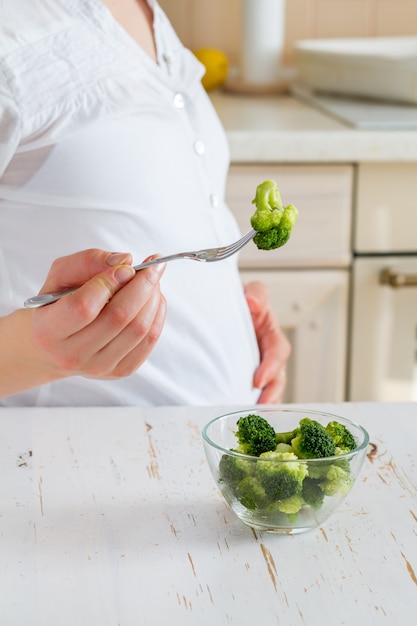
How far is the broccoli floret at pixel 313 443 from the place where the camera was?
575 mm

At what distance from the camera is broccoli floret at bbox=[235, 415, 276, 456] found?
0.59 m

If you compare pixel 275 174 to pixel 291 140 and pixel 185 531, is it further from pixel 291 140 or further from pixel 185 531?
pixel 185 531

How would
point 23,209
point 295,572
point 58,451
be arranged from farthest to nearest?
1. point 23,209
2. point 58,451
3. point 295,572

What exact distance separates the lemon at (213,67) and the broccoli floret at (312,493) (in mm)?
1375

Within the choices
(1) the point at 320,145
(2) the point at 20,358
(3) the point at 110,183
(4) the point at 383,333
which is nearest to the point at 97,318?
(2) the point at 20,358

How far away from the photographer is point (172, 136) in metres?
0.92

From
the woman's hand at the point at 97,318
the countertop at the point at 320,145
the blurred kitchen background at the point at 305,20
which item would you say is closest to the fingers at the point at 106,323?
the woman's hand at the point at 97,318

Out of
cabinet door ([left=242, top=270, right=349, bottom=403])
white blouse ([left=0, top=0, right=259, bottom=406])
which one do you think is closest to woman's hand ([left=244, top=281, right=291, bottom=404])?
white blouse ([left=0, top=0, right=259, bottom=406])

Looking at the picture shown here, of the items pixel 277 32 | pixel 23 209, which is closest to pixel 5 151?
pixel 23 209

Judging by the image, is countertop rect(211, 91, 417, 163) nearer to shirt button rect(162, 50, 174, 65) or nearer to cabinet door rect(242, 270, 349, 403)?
cabinet door rect(242, 270, 349, 403)

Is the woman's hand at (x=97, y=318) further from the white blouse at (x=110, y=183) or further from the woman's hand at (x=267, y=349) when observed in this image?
the woman's hand at (x=267, y=349)

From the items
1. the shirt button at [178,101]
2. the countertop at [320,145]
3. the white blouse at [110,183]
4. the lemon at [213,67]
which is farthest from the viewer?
the lemon at [213,67]

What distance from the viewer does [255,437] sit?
1.94 feet

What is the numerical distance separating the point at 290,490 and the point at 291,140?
0.90m
